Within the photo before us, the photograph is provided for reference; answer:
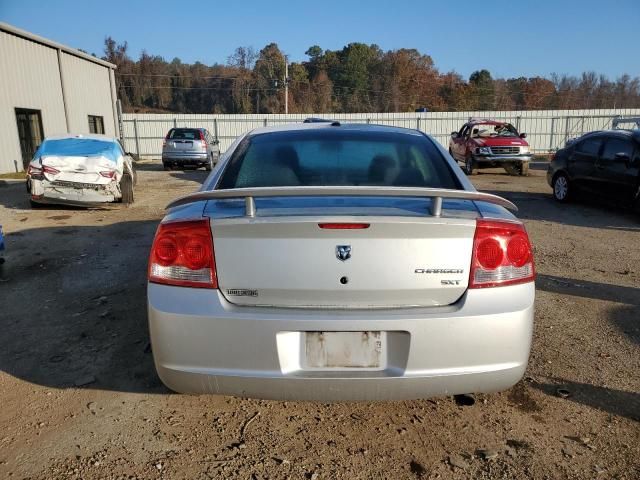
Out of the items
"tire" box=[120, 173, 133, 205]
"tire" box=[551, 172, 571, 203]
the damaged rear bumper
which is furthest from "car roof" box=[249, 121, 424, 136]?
"tire" box=[551, 172, 571, 203]

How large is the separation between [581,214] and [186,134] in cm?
1524

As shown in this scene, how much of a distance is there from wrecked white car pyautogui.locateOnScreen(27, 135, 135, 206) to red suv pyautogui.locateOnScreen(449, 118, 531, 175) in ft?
37.3

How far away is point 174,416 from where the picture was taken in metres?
2.71

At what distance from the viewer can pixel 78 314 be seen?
4.20m

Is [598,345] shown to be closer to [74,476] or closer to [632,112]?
[74,476]

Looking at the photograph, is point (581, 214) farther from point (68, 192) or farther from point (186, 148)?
point (186, 148)

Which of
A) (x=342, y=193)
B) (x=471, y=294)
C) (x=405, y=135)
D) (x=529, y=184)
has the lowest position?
(x=529, y=184)

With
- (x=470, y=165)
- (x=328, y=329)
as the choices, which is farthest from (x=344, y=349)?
(x=470, y=165)

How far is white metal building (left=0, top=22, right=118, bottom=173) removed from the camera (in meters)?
17.3

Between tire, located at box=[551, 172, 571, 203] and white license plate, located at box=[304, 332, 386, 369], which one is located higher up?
white license plate, located at box=[304, 332, 386, 369]

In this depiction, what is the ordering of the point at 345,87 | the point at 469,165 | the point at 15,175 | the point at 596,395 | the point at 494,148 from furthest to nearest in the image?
1. the point at 345,87
2. the point at 469,165
3. the point at 15,175
4. the point at 494,148
5. the point at 596,395

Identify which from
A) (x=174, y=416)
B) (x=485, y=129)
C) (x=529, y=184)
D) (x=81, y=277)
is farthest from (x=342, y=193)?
(x=485, y=129)

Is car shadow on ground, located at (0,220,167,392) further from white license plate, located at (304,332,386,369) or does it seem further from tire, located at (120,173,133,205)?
tire, located at (120,173,133,205)

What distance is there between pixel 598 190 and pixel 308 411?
8816 mm
